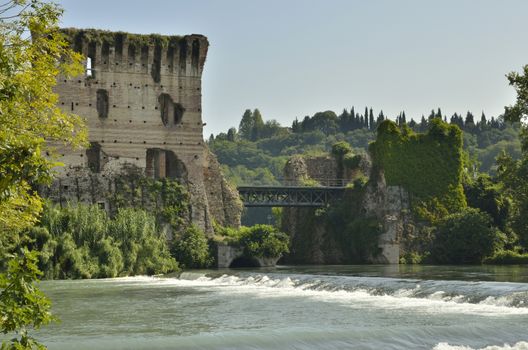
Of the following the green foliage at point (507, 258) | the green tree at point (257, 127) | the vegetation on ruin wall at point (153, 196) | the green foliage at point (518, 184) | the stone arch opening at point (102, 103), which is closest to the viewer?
the green foliage at point (518, 184)

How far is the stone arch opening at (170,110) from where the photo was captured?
53.6 meters

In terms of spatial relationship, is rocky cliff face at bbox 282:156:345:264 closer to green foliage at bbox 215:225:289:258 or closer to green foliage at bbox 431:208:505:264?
green foliage at bbox 431:208:505:264

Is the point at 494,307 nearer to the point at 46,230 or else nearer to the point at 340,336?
the point at 340,336

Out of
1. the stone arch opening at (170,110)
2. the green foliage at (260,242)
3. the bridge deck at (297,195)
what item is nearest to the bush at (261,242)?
the green foliage at (260,242)

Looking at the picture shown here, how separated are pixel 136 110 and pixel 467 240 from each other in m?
20.2

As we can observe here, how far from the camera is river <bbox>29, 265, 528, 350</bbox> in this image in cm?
1764

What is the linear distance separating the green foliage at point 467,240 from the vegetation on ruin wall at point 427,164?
121 inches

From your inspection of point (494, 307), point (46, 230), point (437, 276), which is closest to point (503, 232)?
point (437, 276)

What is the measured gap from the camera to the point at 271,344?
17.4 meters

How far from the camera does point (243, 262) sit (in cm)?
5122

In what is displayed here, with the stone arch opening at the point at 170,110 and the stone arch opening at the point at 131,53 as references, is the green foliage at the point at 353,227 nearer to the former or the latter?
the stone arch opening at the point at 170,110

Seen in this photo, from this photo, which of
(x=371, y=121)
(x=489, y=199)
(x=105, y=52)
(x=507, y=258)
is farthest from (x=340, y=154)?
(x=371, y=121)

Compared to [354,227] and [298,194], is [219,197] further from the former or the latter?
[354,227]

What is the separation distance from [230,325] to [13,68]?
12385mm
